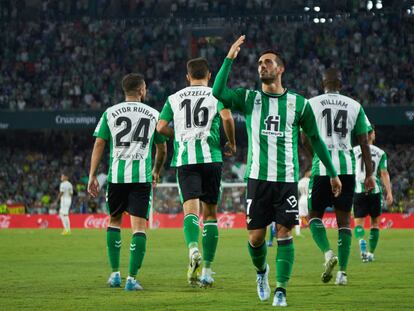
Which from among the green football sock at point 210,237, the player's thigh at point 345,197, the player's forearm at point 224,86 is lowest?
the green football sock at point 210,237

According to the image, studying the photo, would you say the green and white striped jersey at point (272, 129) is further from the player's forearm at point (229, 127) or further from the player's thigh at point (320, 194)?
the player's thigh at point (320, 194)

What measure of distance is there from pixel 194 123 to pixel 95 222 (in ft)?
90.8

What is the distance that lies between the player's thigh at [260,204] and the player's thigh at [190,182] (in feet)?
7.08

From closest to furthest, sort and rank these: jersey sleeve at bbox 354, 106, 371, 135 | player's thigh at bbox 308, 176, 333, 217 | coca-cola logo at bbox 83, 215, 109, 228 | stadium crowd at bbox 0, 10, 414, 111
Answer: jersey sleeve at bbox 354, 106, 371, 135, player's thigh at bbox 308, 176, 333, 217, coca-cola logo at bbox 83, 215, 109, 228, stadium crowd at bbox 0, 10, 414, 111

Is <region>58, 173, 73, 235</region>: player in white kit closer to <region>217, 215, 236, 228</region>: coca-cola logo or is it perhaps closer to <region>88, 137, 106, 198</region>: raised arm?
<region>217, 215, 236, 228</region>: coca-cola logo

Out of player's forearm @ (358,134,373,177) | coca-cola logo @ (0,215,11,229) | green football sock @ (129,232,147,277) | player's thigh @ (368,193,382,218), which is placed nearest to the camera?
green football sock @ (129,232,147,277)

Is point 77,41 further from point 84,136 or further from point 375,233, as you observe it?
point 375,233

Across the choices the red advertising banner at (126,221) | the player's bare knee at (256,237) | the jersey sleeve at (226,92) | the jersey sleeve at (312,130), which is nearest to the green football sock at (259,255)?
the player's bare knee at (256,237)

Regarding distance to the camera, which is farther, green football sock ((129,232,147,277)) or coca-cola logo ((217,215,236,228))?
coca-cola logo ((217,215,236,228))

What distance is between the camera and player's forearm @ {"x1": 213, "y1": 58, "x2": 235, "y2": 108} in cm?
863

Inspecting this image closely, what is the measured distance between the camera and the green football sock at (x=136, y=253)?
10906mm

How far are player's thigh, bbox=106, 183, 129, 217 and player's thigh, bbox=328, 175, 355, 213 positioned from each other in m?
2.57

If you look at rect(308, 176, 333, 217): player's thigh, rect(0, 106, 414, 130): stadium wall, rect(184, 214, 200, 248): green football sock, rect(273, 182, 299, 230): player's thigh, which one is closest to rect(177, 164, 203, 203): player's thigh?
rect(184, 214, 200, 248): green football sock

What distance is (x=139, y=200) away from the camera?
11234 mm
